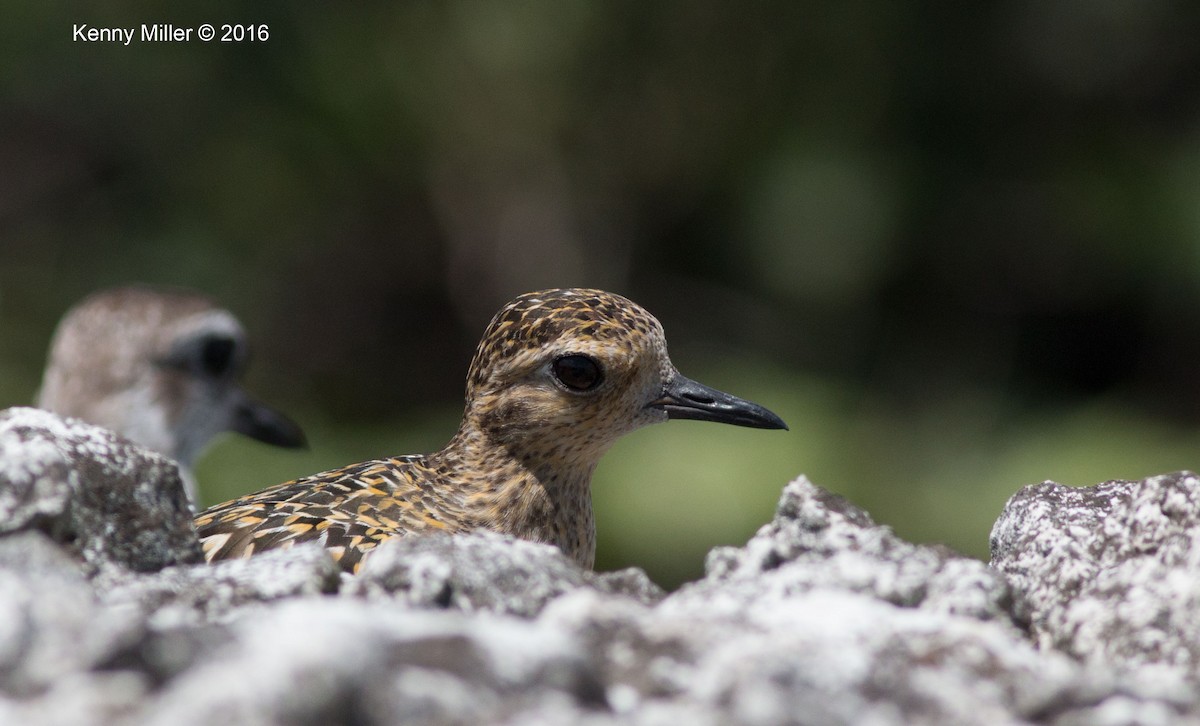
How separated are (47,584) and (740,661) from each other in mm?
810

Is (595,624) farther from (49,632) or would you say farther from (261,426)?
(261,426)

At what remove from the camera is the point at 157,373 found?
651cm

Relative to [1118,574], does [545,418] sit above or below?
above

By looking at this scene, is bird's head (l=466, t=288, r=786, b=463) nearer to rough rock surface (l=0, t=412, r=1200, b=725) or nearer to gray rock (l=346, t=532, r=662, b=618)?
rough rock surface (l=0, t=412, r=1200, b=725)

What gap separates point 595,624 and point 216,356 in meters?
5.13

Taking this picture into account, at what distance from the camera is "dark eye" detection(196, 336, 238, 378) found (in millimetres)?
6590

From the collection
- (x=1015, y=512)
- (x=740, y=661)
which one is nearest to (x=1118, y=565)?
(x=1015, y=512)

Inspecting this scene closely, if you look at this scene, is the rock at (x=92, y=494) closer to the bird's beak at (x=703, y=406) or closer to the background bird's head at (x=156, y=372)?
the bird's beak at (x=703, y=406)

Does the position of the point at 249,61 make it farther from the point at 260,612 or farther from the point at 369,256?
the point at 260,612

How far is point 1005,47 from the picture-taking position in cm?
963

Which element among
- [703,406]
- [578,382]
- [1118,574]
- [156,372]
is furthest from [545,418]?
[156,372]

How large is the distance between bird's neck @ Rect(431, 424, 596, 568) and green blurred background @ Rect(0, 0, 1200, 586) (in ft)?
15.0

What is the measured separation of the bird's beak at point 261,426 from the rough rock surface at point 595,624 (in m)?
4.57

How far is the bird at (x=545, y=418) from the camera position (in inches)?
144
